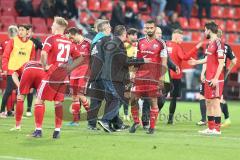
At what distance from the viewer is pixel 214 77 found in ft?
49.1

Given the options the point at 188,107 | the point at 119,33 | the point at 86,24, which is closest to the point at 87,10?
the point at 86,24

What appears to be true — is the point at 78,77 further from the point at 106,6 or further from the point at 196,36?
the point at 196,36

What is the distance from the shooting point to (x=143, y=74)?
15773 mm

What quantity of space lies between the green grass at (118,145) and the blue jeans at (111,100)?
1.35 feet

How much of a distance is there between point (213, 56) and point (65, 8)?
1306 centimetres

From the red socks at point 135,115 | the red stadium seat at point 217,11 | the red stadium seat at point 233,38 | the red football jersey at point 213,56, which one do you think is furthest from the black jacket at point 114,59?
the red stadium seat at point 217,11

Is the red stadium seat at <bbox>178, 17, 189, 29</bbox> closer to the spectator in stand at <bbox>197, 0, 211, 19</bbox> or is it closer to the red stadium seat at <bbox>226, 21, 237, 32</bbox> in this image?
the spectator in stand at <bbox>197, 0, 211, 19</bbox>

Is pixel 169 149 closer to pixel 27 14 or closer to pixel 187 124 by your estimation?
pixel 187 124

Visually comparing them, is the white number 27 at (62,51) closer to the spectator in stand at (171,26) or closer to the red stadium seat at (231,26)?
the spectator in stand at (171,26)

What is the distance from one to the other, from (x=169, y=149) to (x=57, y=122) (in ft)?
7.40

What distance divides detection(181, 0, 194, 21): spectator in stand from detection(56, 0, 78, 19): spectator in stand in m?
5.74

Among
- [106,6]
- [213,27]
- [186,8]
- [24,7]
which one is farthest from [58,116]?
[186,8]

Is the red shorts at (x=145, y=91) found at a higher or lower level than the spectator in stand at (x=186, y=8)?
lower

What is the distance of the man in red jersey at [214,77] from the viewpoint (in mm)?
14836
